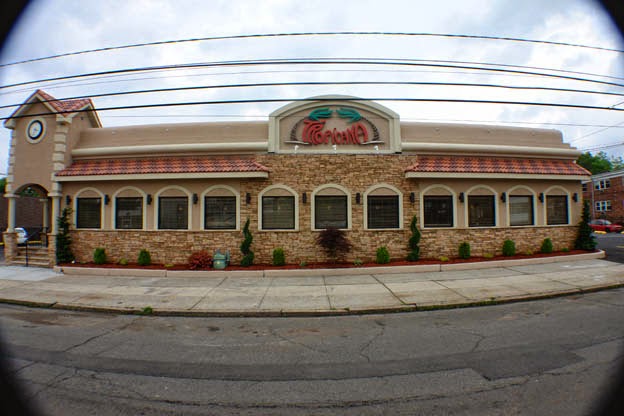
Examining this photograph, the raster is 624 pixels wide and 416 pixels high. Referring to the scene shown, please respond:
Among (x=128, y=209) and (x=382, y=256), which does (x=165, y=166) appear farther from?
(x=382, y=256)

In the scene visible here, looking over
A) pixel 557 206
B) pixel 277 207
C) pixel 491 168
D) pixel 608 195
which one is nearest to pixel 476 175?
pixel 491 168

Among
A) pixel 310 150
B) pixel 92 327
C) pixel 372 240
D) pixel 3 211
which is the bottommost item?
pixel 92 327

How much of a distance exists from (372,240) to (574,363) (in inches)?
310

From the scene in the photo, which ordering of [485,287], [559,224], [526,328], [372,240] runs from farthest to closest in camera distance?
[559,224] < [372,240] < [485,287] < [526,328]

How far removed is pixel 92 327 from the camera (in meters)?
5.87

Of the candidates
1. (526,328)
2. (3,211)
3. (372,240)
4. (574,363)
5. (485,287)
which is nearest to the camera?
(574,363)

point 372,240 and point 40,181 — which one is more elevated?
point 40,181

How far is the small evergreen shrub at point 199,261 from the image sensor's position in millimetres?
10695

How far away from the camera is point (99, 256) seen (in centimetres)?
1163

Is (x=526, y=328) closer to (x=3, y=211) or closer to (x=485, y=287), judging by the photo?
(x=485, y=287)

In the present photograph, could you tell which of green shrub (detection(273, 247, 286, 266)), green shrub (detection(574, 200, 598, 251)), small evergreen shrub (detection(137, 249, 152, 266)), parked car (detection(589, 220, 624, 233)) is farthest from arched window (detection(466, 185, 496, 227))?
parked car (detection(589, 220, 624, 233))

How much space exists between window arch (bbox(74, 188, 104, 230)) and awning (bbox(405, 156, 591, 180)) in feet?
46.6

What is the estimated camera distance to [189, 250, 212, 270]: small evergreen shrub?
1070 cm

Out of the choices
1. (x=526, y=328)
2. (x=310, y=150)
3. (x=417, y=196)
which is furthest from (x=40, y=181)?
(x=526, y=328)
